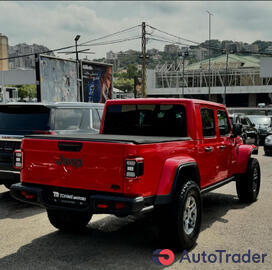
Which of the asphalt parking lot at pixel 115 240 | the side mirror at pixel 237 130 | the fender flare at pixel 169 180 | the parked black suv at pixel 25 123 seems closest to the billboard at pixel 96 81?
the parked black suv at pixel 25 123

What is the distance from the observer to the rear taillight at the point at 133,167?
4.07 meters

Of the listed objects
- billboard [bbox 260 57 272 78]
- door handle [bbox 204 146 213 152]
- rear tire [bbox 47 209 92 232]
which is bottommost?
rear tire [bbox 47 209 92 232]

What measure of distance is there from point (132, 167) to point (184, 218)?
116 cm

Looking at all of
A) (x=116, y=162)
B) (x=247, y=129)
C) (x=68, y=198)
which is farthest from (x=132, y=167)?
(x=247, y=129)

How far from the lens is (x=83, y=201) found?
4430 mm

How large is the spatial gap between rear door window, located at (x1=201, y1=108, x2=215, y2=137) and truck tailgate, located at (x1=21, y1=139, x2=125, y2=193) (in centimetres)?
202

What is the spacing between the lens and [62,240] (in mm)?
5285

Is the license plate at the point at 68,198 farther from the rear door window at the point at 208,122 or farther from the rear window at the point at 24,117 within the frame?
the rear window at the point at 24,117

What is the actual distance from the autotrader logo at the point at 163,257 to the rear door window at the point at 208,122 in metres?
1.86

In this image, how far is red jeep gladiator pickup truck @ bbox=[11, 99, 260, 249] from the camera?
4164 millimetres

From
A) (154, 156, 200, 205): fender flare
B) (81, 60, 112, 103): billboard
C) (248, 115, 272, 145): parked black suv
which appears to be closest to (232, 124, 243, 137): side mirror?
(154, 156, 200, 205): fender flare

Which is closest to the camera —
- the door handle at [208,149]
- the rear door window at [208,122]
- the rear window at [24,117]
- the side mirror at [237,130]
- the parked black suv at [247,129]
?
the door handle at [208,149]

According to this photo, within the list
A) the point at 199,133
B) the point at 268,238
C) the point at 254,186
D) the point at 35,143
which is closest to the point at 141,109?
the point at 199,133

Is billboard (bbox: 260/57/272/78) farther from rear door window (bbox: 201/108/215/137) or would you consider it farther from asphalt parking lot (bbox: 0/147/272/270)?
rear door window (bbox: 201/108/215/137)
